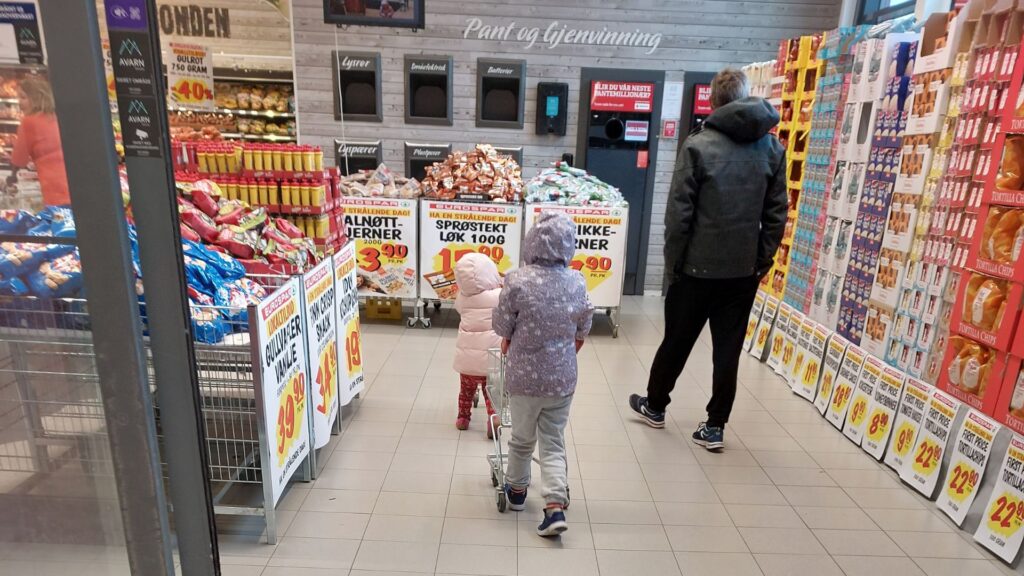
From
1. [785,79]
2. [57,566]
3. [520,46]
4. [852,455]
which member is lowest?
[852,455]

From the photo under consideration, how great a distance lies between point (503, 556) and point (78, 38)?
229cm

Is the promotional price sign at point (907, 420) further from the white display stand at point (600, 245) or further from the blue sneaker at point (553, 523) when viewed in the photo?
the white display stand at point (600, 245)

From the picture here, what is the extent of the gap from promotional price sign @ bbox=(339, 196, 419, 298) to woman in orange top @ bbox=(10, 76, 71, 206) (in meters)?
4.01

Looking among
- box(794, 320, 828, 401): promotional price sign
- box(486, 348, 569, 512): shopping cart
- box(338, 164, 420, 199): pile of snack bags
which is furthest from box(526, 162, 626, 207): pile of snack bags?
box(486, 348, 569, 512): shopping cart

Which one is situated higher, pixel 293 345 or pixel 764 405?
pixel 293 345

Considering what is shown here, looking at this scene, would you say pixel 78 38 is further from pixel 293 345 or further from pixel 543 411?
pixel 543 411

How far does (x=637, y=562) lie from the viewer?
2598 mm

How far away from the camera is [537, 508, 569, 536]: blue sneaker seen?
2.65m

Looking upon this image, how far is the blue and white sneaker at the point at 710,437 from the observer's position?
357 cm

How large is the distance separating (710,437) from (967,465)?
1211 mm

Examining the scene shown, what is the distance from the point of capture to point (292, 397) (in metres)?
2.74

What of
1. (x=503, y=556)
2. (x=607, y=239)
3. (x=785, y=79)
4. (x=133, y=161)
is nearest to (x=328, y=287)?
(x=503, y=556)

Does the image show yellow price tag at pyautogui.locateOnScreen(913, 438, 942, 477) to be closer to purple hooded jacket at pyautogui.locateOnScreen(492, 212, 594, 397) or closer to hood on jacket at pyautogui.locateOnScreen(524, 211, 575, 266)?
purple hooded jacket at pyautogui.locateOnScreen(492, 212, 594, 397)

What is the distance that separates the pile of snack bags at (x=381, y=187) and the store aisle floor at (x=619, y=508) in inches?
78.7
